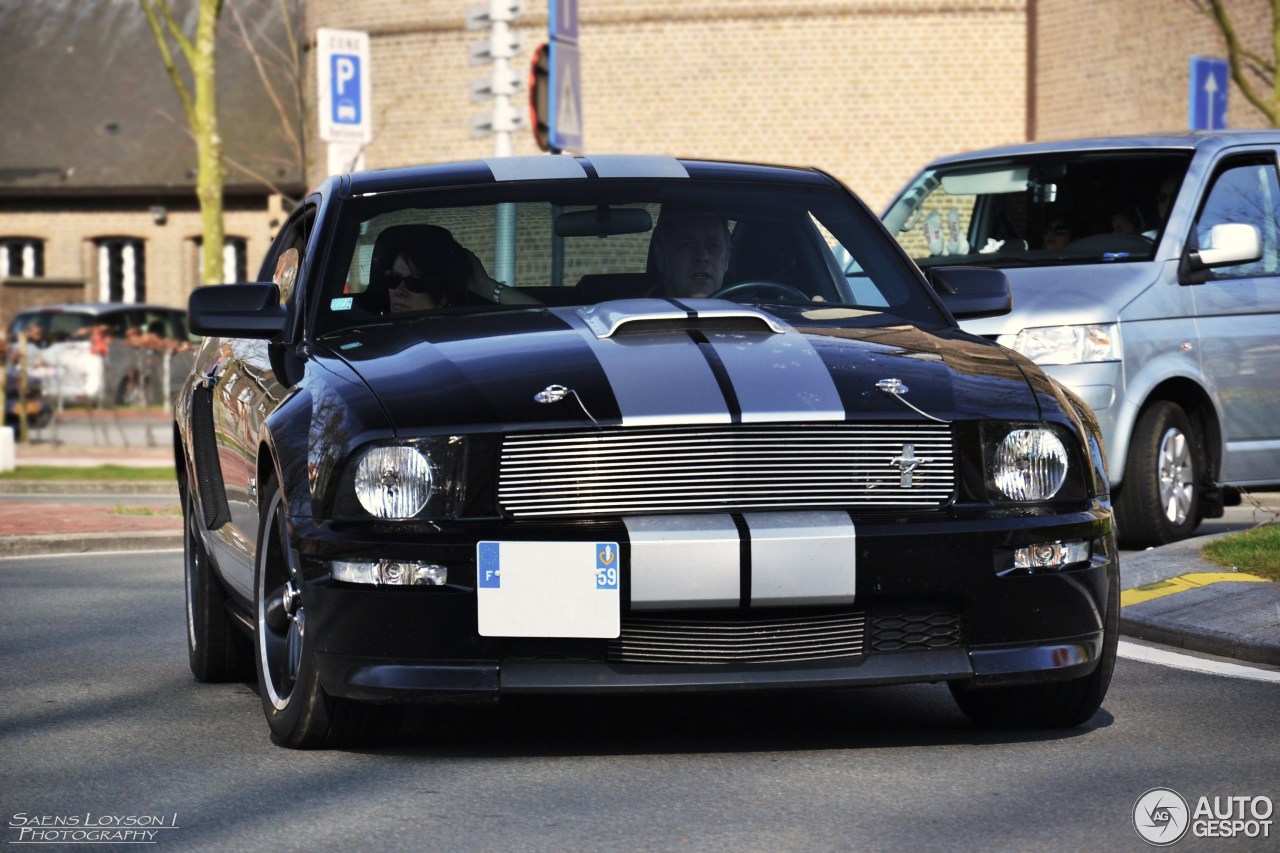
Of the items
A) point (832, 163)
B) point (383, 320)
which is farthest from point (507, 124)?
point (832, 163)

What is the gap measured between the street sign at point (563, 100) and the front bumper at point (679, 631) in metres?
11.7

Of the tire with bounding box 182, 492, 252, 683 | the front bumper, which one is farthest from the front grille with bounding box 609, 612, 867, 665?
the tire with bounding box 182, 492, 252, 683

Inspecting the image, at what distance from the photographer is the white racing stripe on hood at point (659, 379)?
5.06 meters

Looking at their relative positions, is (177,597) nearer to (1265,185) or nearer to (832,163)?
(1265,185)

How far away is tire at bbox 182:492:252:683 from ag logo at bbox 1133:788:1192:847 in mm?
3305

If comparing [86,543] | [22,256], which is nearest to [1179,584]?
[86,543]

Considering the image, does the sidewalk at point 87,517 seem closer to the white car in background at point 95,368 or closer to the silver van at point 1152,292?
the white car in background at point 95,368

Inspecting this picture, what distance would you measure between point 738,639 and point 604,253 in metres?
1.84

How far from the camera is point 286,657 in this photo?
561 centimetres

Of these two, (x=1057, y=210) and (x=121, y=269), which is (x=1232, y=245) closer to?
(x=1057, y=210)

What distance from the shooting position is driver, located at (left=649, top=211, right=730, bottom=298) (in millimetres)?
6324

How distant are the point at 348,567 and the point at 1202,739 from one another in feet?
7.61

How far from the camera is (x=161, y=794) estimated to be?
16.7 feet

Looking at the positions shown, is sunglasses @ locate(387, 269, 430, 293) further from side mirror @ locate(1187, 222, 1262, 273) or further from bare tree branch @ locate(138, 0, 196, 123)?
bare tree branch @ locate(138, 0, 196, 123)
